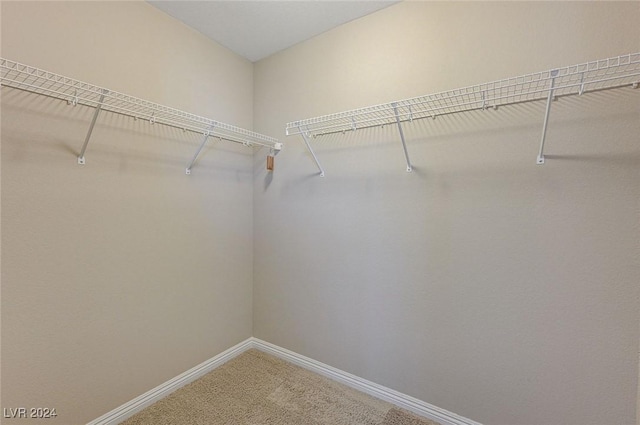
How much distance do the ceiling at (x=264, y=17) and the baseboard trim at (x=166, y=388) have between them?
2361mm

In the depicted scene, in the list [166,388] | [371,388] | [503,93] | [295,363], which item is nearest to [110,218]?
[166,388]

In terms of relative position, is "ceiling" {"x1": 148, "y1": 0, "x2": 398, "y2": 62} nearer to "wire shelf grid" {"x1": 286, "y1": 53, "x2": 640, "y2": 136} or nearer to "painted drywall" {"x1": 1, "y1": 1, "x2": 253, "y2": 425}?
"painted drywall" {"x1": 1, "y1": 1, "x2": 253, "y2": 425}

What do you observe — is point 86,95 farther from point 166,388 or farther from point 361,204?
point 166,388

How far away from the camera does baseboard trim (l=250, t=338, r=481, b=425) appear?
158 centimetres

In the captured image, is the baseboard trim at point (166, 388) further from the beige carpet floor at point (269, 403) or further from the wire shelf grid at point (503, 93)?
the wire shelf grid at point (503, 93)

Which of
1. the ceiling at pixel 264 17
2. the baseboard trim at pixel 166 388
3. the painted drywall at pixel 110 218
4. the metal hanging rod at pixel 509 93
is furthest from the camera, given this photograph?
the ceiling at pixel 264 17

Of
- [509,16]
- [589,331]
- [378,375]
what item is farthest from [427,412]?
[509,16]

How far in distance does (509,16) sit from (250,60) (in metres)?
1.82

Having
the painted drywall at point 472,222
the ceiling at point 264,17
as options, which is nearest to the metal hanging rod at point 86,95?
the ceiling at point 264,17

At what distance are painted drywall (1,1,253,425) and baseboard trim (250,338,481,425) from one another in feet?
1.50

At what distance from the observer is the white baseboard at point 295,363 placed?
5.16ft

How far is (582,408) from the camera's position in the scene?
1.25 metres

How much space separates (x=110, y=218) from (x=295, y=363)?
5.26ft

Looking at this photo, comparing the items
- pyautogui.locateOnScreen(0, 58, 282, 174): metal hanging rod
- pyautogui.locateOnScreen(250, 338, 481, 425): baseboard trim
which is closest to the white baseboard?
pyautogui.locateOnScreen(250, 338, 481, 425): baseboard trim
